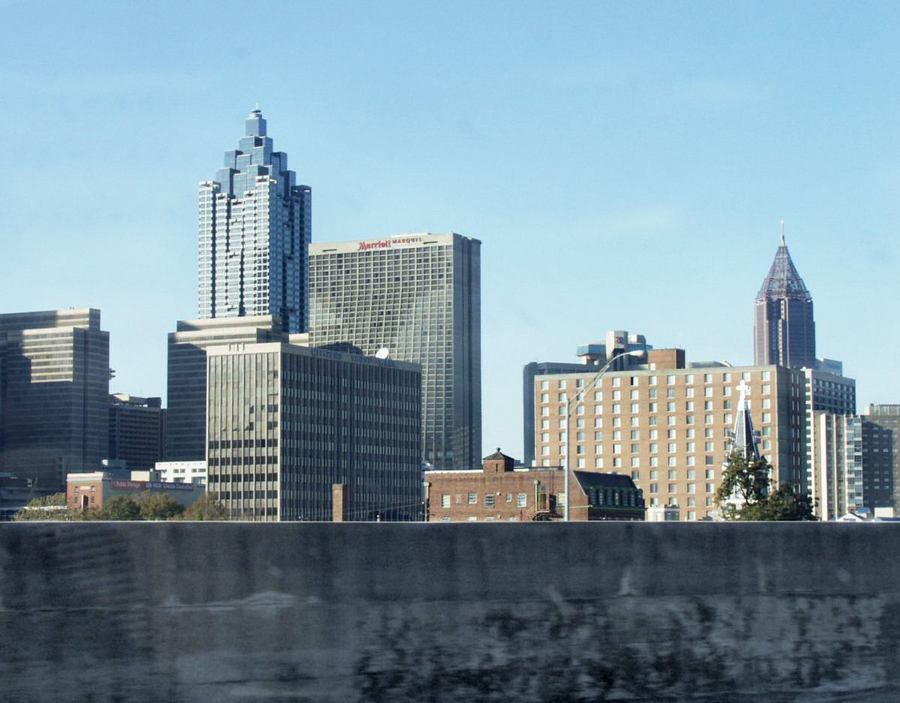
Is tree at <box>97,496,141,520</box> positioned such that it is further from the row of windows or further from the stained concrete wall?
the stained concrete wall

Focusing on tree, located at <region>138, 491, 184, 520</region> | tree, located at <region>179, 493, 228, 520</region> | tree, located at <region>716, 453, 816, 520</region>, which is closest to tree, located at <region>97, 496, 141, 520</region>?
tree, located at <region>138, 491, 184, 520</region>

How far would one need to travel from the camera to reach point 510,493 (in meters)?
135

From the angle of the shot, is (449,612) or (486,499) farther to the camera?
(486,499)

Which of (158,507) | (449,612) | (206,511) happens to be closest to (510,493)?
(158,507)

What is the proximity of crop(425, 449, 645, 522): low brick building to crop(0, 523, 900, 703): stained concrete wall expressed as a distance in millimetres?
117473

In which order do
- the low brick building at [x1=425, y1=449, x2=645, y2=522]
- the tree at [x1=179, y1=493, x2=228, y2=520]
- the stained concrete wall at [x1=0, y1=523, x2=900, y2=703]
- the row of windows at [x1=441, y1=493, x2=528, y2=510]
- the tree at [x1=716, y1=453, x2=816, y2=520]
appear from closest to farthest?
1. the stained concrete wall at [x1=0, y1=523, x2=900, y2=703]
2. the tree at [x1=716, y1=453, x2=816, y2=520]
3. the low brick building at [x1=425, y1=449, x2=645, y2=522]
4. the row of windows at [x1=441, y1=493, x2=528, y2=510]
5. the tree at [x1=179, y1=493, x2=228, y2=520]

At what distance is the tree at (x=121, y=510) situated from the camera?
17188 centimetres

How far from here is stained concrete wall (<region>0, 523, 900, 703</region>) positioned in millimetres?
12602

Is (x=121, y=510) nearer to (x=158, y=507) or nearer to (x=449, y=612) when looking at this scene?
(x=158, y=507)

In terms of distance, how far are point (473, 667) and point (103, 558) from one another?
328 centimetres

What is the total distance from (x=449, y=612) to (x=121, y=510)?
545 feet

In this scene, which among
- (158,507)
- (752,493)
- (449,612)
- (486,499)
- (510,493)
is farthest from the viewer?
(158,507)

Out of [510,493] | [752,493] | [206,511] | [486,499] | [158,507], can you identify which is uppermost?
[752,493]

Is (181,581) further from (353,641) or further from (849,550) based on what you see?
(849,550)
